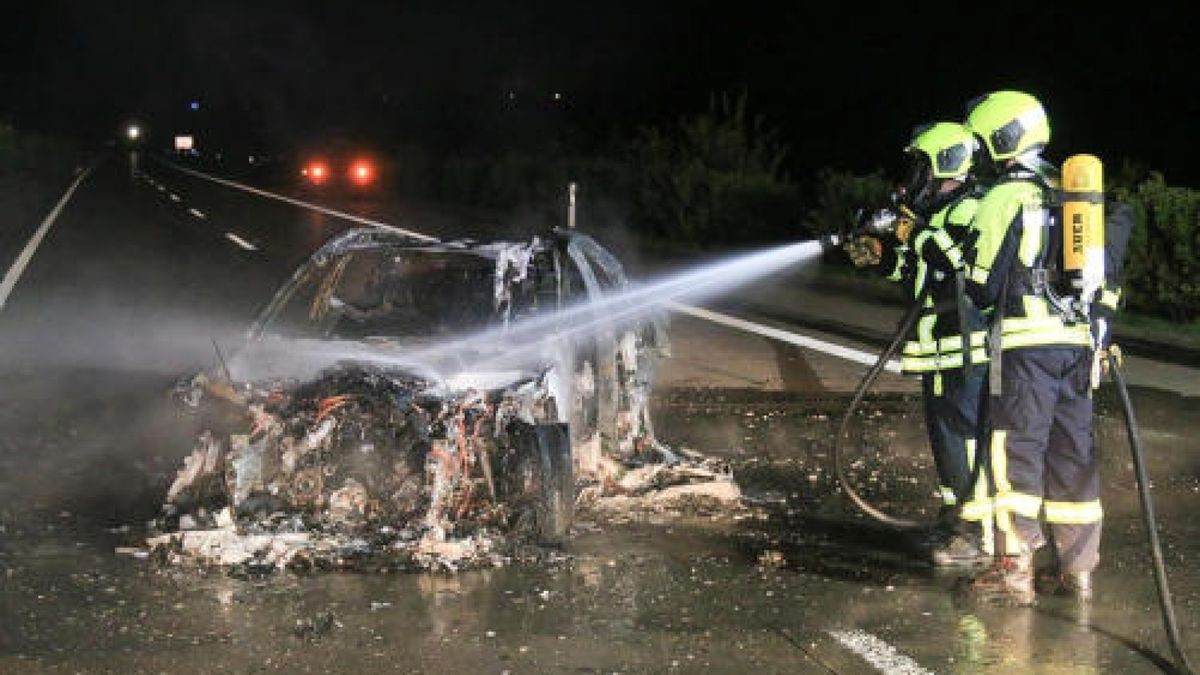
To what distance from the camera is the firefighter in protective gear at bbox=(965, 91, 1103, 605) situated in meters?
5.18

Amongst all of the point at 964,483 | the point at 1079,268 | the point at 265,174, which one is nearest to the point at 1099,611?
the point at 964,483

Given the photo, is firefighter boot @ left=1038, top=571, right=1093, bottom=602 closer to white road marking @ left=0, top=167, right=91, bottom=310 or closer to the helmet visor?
the helmet visor

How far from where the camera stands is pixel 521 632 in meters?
4.81

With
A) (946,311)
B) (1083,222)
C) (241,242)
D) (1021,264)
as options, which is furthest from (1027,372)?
(241,242)

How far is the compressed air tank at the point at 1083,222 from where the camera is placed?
4.86m

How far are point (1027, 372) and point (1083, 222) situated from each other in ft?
2.13

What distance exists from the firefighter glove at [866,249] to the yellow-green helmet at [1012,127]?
649 millimetres

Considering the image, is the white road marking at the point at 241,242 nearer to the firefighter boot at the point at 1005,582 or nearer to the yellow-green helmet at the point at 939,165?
the yellow-green helmet at the point at 939,165

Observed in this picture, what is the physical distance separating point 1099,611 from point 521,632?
2.20m

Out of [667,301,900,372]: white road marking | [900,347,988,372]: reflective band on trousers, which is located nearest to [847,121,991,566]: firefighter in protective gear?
[900,347,988,372]: reflective band on trousers

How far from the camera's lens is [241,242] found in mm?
23328

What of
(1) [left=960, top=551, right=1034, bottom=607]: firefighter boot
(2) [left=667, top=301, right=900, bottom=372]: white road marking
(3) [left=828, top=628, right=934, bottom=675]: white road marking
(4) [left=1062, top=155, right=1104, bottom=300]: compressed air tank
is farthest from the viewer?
(2) [left=667, top=301, right=900, bottom=372]: white road marking

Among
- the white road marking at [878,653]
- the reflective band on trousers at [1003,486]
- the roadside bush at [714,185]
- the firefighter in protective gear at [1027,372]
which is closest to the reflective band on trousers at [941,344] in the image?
the firefighter in protective gear at [1027,372]

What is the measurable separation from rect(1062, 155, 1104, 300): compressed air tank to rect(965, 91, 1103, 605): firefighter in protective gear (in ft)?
0.64
